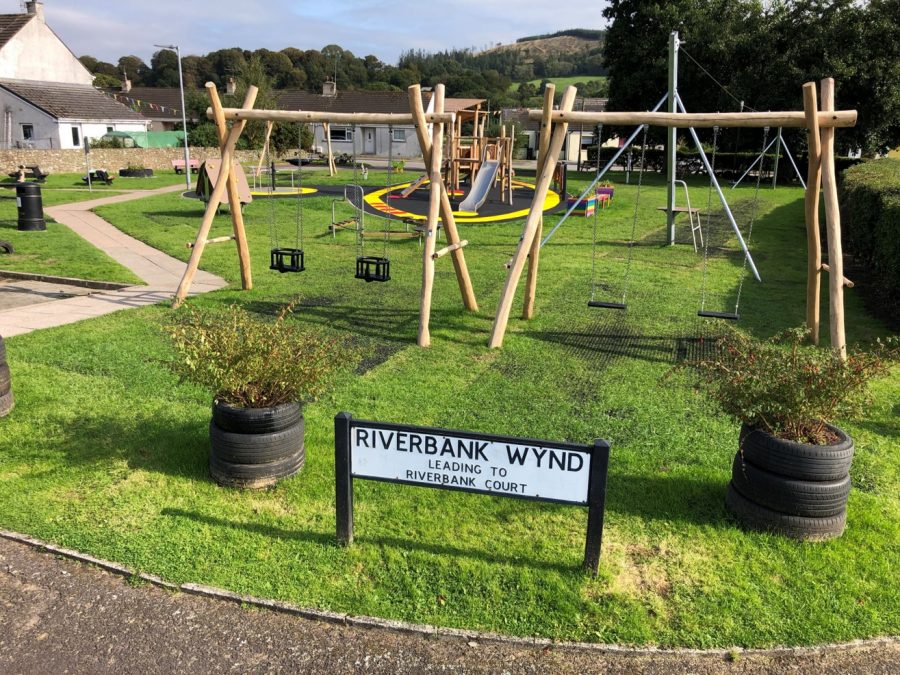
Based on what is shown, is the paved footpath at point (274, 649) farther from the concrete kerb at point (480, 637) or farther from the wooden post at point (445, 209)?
the wooden post at point (445, 209)

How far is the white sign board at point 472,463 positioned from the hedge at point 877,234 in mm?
8112

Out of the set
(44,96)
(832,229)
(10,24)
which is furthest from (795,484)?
(10,24)

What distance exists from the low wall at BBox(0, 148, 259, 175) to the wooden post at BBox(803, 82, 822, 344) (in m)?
35.1

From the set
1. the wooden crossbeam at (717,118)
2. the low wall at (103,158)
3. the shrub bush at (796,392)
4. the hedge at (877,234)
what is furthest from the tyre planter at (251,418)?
the low wall at (103,158)

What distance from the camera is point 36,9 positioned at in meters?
46.5

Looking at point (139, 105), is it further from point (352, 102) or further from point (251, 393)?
point (251, 393)

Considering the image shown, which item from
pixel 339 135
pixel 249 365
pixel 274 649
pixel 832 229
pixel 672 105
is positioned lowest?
pixel 274 649

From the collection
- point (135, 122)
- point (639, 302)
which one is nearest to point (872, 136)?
point (639, 302)

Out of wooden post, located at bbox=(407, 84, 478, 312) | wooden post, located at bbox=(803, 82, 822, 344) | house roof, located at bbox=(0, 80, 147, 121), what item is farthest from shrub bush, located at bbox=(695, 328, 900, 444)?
house roof, located at bbox=(0, 80, 147, 121)

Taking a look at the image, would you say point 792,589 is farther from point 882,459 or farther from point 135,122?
point 135,122

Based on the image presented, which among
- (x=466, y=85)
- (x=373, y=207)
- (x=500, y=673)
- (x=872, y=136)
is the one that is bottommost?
(x=500, y=673)

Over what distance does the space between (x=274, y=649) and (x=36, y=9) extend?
183ft

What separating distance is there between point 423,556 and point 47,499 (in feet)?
8.98

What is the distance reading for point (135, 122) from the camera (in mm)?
49000
